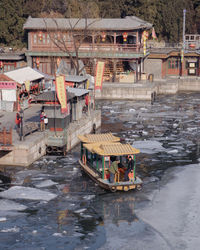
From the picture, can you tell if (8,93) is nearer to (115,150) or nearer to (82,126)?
(82,126)

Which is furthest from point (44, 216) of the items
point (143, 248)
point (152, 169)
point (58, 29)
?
point (58, 29)

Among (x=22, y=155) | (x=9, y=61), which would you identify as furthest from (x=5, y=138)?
(x=9, y=61)

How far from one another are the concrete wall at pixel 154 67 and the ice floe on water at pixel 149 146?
35.2 metres

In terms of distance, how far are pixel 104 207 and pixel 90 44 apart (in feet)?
148

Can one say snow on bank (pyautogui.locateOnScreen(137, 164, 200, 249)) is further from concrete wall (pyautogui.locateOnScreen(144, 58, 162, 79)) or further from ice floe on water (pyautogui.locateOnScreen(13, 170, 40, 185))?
concrete wall (pyautogui.locateOnScreen(144, 58, 162, 79))

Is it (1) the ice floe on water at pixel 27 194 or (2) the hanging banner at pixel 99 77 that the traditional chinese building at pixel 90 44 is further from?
(1) the ice floe on water at pixel 27 194

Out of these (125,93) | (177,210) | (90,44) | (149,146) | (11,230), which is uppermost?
(90,44)

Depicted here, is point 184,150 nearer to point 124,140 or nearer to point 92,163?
point 124,140

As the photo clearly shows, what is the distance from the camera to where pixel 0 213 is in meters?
24.4

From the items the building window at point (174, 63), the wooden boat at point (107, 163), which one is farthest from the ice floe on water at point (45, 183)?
the building window at point (174, 63)

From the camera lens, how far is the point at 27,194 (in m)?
27.1

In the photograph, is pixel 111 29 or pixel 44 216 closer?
pixel 44 216

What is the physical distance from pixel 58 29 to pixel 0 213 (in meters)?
44.0

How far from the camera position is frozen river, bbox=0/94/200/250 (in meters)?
21.5
